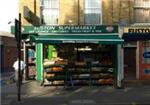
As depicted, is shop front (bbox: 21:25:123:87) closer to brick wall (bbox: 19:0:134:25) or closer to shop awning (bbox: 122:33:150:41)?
shop awning (bbox: 122:33:150:41)

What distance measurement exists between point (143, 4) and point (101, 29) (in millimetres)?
3147

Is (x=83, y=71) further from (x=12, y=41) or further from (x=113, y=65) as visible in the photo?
(x=12, y=41)

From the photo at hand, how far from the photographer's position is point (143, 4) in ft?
86.5

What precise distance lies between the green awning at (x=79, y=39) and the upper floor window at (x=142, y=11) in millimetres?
2515

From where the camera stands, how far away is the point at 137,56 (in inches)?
1028

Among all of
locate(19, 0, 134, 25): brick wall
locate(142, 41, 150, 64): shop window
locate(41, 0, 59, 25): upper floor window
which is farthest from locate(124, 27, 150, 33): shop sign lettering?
locate(41, 0, 59, 25): upper floor window

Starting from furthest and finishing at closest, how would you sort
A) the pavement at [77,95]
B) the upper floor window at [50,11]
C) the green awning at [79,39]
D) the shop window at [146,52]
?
the upper floor window at [50,11]
the shop window at [146,52]
the green awning at [79,39]
the pavement at [77,95]

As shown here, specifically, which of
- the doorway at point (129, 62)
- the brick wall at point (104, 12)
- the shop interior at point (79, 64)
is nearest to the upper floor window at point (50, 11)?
the brick wall at point (104, 12)

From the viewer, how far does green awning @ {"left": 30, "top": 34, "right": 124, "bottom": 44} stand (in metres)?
23.4

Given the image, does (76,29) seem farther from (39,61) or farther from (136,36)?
(136,36)

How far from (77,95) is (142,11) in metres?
7.53

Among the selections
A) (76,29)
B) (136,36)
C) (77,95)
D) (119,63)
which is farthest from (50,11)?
(77,95)

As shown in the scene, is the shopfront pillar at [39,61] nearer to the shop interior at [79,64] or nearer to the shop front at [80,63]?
the shop front at [80,63]

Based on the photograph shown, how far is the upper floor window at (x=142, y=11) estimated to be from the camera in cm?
2634
